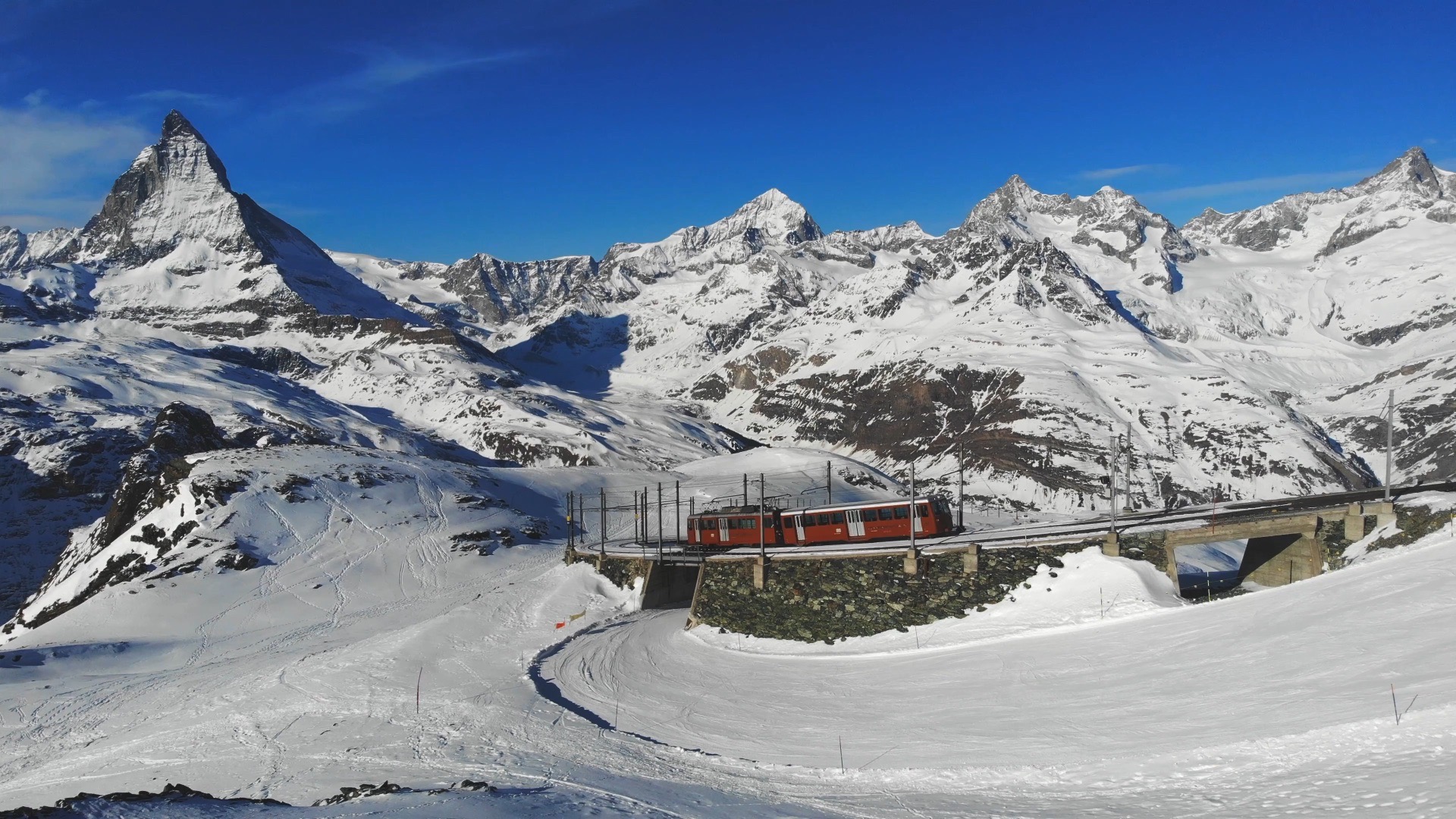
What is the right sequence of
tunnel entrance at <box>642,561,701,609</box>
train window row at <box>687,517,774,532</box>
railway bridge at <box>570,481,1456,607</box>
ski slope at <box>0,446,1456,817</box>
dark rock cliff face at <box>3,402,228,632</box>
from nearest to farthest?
ski slope at <box>0,446,1456,817</box> → railway bridge at <box>570,481,1456,607</box> → tunnel entrance at <box>642,561,701,609</box> → train window row at <box>687,517,774,532</box> → dark rock cliff face at <box>3,402,228,632</box>

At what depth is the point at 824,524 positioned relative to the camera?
5456cm

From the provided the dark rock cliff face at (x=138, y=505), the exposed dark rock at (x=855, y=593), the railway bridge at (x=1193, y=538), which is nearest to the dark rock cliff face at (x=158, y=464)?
the dark rock cliff face at (x=138, y=505)

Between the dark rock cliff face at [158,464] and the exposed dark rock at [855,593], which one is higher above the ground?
the dark rock cliff face at [158,464]

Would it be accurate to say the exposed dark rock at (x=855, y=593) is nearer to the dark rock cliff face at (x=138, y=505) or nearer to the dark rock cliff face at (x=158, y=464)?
the dark rock cliff face at (x=138, y=505)

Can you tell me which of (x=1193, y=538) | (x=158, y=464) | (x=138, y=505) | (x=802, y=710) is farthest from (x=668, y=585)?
(x=158, y=464)

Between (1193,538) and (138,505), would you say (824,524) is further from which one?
(138,505)

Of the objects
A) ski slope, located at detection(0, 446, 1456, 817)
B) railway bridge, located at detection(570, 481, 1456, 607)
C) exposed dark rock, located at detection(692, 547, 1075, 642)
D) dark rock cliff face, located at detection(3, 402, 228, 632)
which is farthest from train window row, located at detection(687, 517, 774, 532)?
dark rock cliff face, located at detection(3, 402, 228, 632)

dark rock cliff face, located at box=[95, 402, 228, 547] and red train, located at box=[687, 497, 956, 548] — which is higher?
dark rock cliff face, located at box=[95, 402, 228, 547]

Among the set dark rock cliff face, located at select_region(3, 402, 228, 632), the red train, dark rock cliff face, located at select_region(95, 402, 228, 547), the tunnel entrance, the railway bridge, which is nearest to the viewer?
the railway bridge

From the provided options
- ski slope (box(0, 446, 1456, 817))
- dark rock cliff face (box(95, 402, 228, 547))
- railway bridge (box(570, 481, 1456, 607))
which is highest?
dark rock cliff face (box(95, 402, 228, 547))

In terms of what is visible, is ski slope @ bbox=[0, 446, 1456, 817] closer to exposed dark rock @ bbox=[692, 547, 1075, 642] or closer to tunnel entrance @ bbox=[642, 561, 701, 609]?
exposed dark rock @ bbox=[692, 547, 1075, 642]

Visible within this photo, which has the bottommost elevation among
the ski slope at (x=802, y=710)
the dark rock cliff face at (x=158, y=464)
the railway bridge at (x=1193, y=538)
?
the ski slope at (x=802, y=710)

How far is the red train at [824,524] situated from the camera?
5103cm

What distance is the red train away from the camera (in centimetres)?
5103
